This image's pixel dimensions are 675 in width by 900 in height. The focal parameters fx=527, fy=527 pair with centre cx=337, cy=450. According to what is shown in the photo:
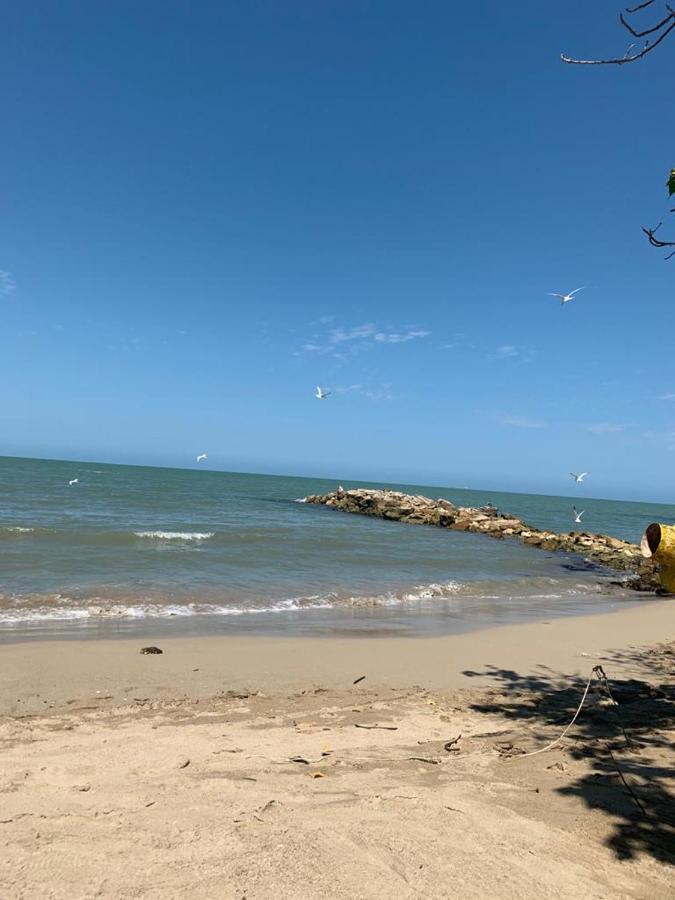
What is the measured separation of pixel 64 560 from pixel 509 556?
1761 centimetres

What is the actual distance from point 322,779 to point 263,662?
396 cm

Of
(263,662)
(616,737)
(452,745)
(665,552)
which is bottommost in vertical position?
(263,662)

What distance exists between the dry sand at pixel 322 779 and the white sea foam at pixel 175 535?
13.2m

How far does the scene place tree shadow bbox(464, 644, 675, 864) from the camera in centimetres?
324

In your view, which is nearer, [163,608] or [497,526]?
[163,608]

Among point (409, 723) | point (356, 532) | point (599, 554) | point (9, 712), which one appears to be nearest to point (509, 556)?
point (599, 554)

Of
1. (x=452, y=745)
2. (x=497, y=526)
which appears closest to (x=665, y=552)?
(x=452, y=745)

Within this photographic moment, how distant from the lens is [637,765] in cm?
413

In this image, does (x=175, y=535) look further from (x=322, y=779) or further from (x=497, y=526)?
(x=497, y=526)

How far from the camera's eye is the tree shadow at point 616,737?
3.24 meters

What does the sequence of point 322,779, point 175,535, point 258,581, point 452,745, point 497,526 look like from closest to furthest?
point 322,779
point 452,745
point 258,581
point 175,535
point 497,526

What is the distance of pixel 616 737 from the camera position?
479cm

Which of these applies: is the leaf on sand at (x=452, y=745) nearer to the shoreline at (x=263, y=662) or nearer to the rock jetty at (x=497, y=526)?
the shoreline at (x=263, y=662)

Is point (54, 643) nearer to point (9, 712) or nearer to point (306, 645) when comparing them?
point (9, 712)
